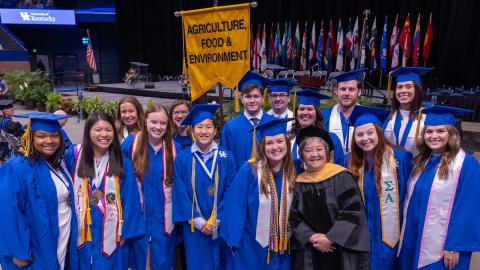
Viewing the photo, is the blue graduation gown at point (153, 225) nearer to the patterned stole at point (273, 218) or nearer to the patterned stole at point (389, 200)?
the patterned stole at point (273, 218)

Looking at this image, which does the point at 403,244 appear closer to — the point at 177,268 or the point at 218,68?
the point at 177,268

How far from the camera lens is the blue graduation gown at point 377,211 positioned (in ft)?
8.98

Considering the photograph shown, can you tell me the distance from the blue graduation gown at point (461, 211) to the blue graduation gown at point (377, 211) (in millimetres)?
133

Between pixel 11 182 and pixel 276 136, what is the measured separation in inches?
67.7

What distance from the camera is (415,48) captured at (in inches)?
531

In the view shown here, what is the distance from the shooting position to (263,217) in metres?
2.67

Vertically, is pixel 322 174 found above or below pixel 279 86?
below

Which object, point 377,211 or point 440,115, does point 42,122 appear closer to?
point 377,211

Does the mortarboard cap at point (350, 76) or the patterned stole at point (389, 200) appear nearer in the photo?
the patterned stole at point (389, 200)

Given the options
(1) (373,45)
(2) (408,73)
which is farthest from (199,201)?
(1) (373,45)

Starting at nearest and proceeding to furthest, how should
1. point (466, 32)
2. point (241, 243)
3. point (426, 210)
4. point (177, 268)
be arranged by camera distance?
point (426, 210) < point (241, 243) < point (177, 268) < point (466, 32)

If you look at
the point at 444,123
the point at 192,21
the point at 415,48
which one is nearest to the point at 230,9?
the point at 192,21

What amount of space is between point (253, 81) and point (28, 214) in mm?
2300

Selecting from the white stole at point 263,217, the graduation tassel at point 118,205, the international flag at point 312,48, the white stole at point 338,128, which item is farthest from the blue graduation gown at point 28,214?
the international flag at point 312,48
